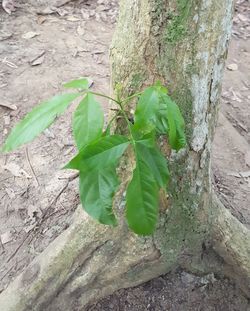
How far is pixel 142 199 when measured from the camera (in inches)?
46.8

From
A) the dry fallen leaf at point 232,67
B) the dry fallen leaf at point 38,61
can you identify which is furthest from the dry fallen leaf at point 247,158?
the dry fallen leaf at point 38,61

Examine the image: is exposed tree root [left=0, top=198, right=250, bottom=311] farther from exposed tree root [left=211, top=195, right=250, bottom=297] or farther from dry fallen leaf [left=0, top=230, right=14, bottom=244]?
dry fallen leaf [left=0, top=230, right=14, bottom=244]

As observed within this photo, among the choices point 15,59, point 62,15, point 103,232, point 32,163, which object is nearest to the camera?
point 103,232

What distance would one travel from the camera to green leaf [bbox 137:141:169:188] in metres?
1.16

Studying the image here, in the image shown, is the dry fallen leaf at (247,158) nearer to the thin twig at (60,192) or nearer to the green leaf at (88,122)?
the thin twig at (60,192)

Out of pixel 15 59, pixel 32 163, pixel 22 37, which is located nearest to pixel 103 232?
pixel 32 163

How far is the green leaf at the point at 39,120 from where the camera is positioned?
3.65 feet

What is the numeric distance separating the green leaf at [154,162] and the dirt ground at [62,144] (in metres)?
1.00

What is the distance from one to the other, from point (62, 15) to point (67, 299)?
2.72m

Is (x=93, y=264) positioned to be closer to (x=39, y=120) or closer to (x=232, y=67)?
Result: (x=39, y=120)

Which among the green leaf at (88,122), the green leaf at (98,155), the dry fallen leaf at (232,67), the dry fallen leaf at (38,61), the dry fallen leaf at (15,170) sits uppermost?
the green leaf at (88,122)

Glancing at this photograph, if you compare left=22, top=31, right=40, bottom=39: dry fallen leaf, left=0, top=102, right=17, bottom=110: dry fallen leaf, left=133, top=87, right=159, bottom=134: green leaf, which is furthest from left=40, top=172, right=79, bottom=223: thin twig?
left=22, top=31, right=40, bottom=39: dry fallen leaf

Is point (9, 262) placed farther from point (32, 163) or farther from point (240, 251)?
point (240, 251)

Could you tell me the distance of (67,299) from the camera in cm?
201
